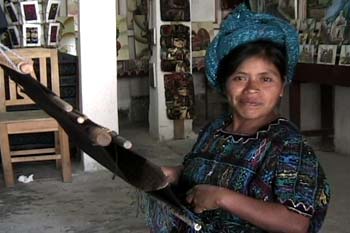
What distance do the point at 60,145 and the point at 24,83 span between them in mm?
3364

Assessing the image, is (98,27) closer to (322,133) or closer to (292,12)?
(292,12)

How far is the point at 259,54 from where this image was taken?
64.9 inches

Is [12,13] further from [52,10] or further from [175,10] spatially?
[175,10]

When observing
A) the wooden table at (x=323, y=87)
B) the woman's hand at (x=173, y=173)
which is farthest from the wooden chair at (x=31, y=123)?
the woman's hand at (x=173, y=173)

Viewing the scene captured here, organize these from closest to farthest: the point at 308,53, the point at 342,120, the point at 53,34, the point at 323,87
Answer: the point at 342,120 < the point at 308,53 < the point at 323,87 < the point at 53,34

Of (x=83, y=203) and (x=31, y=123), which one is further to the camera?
(x=31, y=123)

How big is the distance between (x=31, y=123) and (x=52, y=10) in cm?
235

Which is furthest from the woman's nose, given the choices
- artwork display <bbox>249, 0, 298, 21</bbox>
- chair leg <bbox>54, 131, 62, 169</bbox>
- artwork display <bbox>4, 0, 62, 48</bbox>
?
artwork display <bbox>4, 0, 62, 48</bbox>

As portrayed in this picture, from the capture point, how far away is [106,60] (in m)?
5.36

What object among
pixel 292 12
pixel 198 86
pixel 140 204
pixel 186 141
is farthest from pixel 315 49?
pixel 140 204

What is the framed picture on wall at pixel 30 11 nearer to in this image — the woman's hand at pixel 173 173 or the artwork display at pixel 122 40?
the artwork display at pixel 122 40

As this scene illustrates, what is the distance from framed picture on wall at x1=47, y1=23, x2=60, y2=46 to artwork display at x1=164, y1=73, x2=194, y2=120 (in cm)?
129

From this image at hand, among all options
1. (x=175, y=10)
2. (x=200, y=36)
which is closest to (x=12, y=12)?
(x=175, y=10)

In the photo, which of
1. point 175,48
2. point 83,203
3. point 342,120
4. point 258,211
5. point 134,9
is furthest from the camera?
point 134,9
